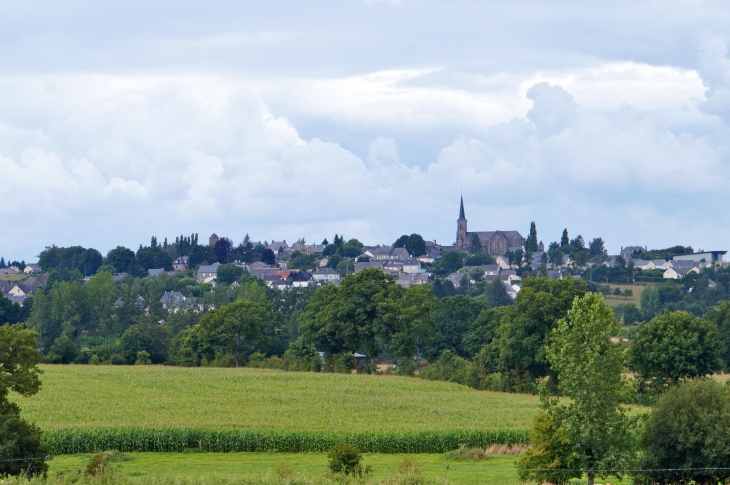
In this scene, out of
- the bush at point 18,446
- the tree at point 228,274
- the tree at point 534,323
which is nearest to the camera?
the bush at point 18,446

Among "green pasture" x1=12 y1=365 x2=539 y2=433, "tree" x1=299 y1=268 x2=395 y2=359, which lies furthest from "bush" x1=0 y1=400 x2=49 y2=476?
"tree" x1=299 y1=268 x2=395 y2=359

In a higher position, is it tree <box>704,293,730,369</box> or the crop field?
tree <box>704,293,730,369</box>

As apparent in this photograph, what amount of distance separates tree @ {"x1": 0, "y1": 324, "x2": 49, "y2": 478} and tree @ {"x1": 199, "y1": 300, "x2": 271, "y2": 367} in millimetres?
49469

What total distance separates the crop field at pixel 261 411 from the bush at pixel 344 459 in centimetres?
970

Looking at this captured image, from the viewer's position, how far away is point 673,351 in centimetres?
5497

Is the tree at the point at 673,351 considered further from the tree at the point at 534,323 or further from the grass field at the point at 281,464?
the grass field at the point at 281,464

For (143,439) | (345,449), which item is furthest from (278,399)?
(345,449)

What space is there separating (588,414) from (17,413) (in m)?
18.4

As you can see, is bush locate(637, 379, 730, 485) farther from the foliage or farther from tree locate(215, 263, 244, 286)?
tree locate(215, 263, 244, 286)

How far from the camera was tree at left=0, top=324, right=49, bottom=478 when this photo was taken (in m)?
27.5

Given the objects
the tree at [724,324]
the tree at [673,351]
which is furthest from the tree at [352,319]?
the tree at [724,324]

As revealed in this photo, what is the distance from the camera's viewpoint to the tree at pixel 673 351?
180ft

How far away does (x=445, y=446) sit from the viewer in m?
38.8

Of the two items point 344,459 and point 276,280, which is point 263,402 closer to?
point 344,459
